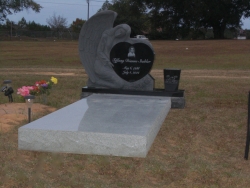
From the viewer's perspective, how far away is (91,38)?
389 inches

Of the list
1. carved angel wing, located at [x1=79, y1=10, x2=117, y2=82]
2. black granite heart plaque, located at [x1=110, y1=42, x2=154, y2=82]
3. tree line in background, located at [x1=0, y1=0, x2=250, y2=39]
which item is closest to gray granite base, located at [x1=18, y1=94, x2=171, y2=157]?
black granite heart plaque, located at [x1=110, y1=42, x2=154, y2=82]

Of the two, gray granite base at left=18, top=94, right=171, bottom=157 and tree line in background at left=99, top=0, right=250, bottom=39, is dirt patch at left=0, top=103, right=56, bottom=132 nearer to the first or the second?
gray granite base at left=18, top=94, right=171, bottom=157

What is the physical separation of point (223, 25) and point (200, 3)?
6737 mm

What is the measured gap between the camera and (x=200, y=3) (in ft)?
121

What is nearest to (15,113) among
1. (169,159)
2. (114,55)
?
(114,55)

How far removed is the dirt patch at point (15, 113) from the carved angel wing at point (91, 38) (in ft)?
4.51

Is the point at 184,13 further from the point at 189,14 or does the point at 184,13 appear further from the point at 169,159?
the point at 169,159

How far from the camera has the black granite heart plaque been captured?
9.49 metres

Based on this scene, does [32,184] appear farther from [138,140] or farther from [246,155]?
[246,155]

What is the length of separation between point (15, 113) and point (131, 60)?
8.94 feet

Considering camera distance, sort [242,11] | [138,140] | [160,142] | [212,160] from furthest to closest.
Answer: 1. [242,11]
2. [160,142]
3. [212,160]
4. [138,140]

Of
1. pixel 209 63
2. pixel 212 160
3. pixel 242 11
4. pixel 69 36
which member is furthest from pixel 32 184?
pixel 69 36

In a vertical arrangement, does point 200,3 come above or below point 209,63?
above

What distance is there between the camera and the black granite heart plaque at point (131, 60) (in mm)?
9492
